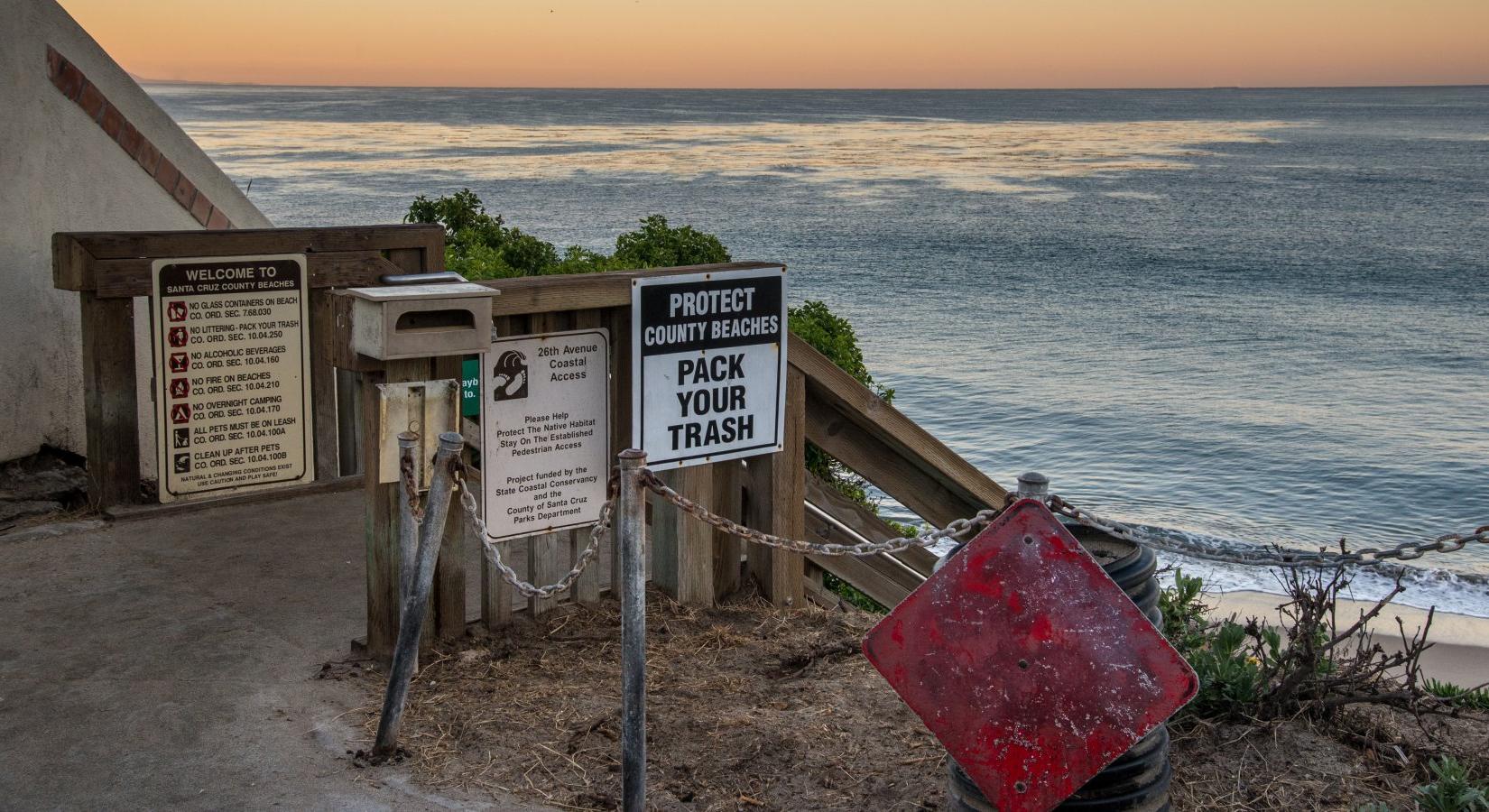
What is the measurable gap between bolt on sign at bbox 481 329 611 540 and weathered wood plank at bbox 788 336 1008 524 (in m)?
0.96

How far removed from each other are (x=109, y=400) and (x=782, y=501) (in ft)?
11.7

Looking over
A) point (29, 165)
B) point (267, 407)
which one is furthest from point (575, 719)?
point (29, 165)

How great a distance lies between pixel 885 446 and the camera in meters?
6.57

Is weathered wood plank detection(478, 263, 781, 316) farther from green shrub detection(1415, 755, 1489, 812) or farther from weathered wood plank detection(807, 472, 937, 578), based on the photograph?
green shrub detection(1415, 755, 1489, 812)

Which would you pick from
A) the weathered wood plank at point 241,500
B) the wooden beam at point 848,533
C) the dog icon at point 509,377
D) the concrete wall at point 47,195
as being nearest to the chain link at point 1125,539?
the dog icon at point 509,377

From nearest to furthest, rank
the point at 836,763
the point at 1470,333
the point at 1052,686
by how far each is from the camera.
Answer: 1. the point at 1052,686
2. the point at 836,763
3. the point at 1470,333

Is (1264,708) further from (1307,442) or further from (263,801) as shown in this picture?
(1307,442)

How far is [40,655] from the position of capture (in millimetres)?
5520

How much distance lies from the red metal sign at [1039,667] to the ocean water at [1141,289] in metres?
15.7

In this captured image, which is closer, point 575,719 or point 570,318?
point 575,719

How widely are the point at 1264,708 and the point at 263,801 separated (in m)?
3.38

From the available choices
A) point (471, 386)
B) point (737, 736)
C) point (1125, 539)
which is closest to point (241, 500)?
point (471, 386)

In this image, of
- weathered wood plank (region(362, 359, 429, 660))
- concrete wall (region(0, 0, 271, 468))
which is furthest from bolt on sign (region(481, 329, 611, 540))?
concrete wall (region(0, 0, 271, 468))

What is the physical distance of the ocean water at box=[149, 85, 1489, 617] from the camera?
25.7 metres
